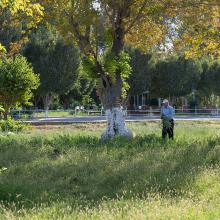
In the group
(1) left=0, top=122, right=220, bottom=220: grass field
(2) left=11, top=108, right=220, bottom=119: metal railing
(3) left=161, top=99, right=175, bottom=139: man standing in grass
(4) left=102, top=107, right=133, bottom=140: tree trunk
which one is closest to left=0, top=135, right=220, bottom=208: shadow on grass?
(1) left=0, top=122, right=220, bottom=220: grass field

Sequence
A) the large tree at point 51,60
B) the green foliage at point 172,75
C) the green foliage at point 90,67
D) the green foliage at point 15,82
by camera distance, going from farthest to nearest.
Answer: the green foliage at point 172,75
the large tree at point 51,60
the green foliage at point 15,82
the green foliage at point 90,67

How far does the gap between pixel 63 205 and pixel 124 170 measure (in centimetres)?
333

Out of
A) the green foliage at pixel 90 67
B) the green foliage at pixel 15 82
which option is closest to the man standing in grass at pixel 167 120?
the green foliage at pixel 90 67

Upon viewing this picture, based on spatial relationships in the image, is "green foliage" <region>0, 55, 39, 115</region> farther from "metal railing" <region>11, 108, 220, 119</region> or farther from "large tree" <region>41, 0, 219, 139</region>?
"metal railing" <region>11, 108, 220, 119</region>

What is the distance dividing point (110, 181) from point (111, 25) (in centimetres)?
1180

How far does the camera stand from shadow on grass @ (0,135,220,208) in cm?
990

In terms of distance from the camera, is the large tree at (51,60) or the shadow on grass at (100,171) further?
the large tree at (51,60)

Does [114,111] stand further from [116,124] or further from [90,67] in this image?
[90,67]

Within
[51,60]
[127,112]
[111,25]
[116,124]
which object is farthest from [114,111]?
[127,112]

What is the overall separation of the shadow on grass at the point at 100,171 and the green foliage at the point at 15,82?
12.5 metres

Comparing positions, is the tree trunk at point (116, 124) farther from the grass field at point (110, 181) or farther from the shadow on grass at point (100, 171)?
the shadow on grass at point (100, 171)

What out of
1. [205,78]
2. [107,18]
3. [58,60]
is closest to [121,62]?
[107,18]

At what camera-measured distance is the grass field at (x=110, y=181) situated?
7.61m

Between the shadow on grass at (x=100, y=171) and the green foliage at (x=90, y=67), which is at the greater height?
the green foliage at (x=90, y=67)
